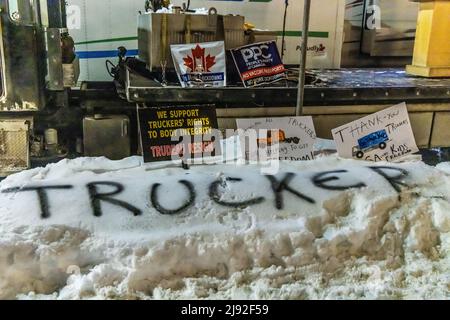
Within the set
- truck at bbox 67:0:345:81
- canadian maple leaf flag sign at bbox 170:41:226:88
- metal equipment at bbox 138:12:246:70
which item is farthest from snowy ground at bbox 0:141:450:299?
truck at bbox 67:0:345:81

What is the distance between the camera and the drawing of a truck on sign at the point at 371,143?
393cm

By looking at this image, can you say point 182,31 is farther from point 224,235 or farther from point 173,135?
point 224,235

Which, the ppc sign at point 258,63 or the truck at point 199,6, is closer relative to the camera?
the ppc sign at point 258,63

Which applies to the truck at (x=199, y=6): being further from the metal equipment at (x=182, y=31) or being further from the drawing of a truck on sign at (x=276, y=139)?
the drawing of a truck on sign at (x=276, y=139)

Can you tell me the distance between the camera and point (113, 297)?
2.39 meters

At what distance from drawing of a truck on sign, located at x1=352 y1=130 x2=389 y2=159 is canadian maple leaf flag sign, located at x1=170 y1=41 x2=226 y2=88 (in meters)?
1.34

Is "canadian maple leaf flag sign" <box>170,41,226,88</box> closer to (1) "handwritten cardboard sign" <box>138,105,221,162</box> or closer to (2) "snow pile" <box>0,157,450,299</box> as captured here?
(1) "handwritten cardboard sign" <box>138,105,221,162</box>

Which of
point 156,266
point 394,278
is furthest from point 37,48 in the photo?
point 394,278

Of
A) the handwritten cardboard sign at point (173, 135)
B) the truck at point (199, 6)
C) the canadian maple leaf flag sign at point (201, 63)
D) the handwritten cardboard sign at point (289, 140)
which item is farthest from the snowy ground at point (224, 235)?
the truck at point (199, 6)

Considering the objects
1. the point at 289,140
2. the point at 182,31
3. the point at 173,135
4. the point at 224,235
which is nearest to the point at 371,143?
the point at 289,140

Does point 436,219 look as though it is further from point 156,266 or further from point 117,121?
point 117,121

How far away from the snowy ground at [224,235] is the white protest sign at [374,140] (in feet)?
2.26

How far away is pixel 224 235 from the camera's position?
2682 mm
